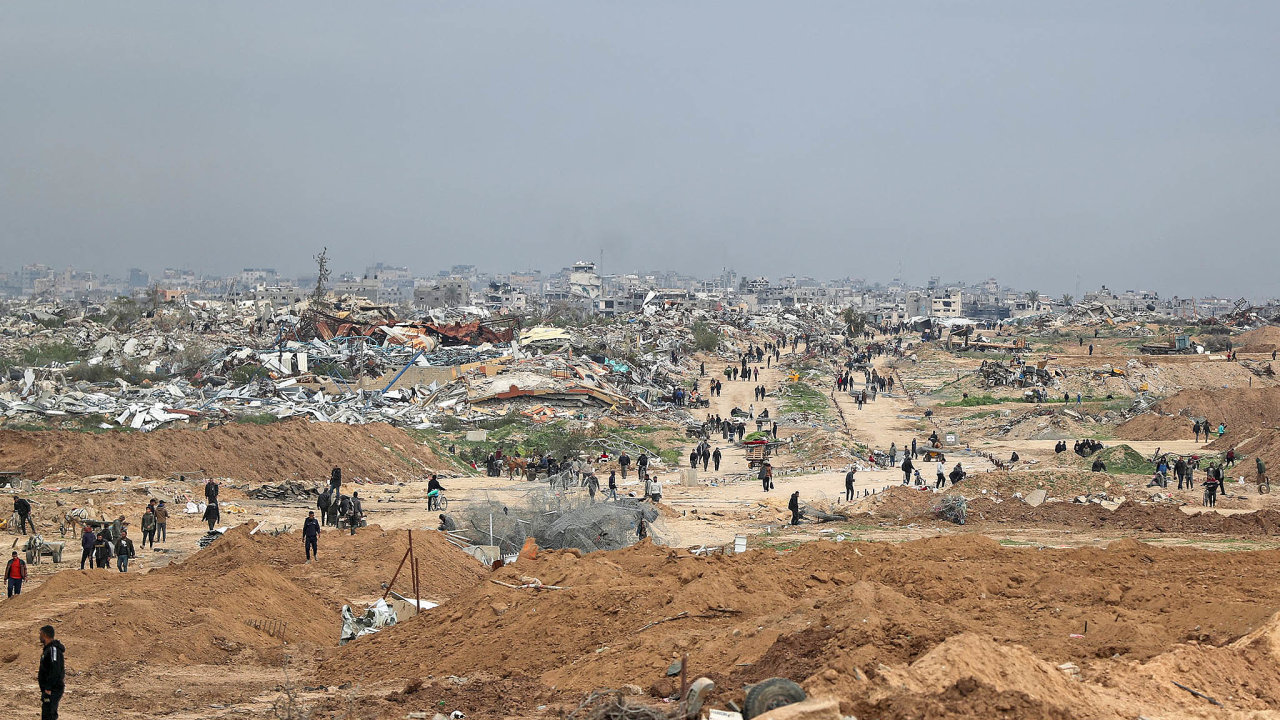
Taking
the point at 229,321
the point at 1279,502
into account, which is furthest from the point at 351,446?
the point at 229,321

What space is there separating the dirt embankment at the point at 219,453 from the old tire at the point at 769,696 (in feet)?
69.5

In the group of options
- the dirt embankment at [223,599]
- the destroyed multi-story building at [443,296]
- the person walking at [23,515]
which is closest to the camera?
the dirt embankment at [223,599]

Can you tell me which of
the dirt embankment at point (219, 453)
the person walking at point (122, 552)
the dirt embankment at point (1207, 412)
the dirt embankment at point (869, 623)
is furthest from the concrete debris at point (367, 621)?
the dirt embankment at point (1207, 412)

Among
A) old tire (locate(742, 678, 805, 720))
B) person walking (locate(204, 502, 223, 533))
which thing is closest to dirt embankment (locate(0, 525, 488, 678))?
person walking (locate(204, 502, 223, 533))

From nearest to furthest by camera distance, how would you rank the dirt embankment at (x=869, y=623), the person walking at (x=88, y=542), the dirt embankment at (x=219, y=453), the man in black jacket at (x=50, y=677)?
1. the dirt embankment at (x=869, y=623)
2. the man in black jacket at (x=50, y=677)
3. the person walking at (x=88, y=542)
4. the dirt embankment at (x=219, y=453)

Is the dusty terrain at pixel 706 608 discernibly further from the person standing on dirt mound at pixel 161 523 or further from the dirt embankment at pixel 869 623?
the person standing on dirt mound at pixel 161 523

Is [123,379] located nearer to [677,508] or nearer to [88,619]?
[677,508]

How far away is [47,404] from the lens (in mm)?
34625

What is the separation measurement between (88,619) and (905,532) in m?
13.7

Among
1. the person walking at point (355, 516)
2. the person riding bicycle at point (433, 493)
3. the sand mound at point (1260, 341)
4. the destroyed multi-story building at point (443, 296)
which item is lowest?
the person riding bicycle at point (433, 493)

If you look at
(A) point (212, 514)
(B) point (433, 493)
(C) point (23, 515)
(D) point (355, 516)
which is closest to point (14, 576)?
(D) point (355, 516)

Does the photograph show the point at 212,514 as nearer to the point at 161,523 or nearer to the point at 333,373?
the point at 161,523

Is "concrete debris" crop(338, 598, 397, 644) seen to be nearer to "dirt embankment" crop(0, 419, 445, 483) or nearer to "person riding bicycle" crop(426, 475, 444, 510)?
"person riding bicycle" crop(426, 475, 444, 510)

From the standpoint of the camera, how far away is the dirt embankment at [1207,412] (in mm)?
35375
